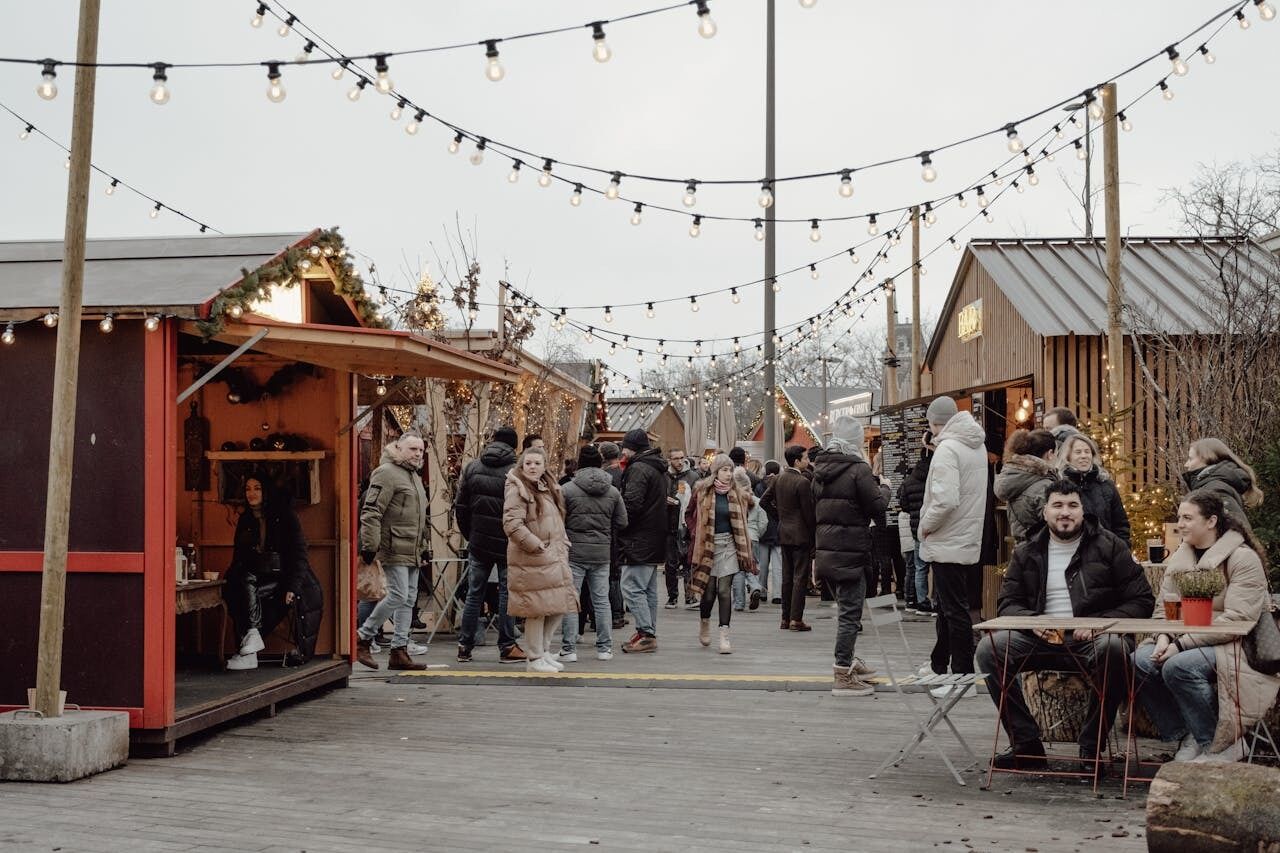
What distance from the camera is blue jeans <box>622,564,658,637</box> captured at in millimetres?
11547

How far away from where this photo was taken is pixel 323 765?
7.07 metres

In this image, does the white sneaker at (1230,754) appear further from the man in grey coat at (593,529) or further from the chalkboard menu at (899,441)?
the chalkboard menu at (899,441)

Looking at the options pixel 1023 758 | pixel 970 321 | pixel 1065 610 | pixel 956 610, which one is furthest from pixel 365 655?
pixel 970 321

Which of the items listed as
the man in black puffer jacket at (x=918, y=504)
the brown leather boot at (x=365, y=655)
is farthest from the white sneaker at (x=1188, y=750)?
the brown leather boot at (x=365, y=655)

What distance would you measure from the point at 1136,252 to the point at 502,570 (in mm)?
10486

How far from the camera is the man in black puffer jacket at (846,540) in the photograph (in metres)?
9.39

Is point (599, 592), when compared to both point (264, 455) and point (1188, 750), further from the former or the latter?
point (1188, 750)

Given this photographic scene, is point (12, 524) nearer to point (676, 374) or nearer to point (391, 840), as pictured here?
point (391, 840)

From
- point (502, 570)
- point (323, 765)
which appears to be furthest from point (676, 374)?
point (323, 765)

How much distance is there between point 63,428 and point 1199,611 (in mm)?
5533

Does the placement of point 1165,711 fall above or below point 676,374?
below

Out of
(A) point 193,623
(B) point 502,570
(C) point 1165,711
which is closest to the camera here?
(C) point 1165,711

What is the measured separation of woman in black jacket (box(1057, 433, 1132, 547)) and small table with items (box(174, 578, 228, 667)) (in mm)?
5550

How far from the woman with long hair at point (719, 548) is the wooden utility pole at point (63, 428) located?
5841mm
